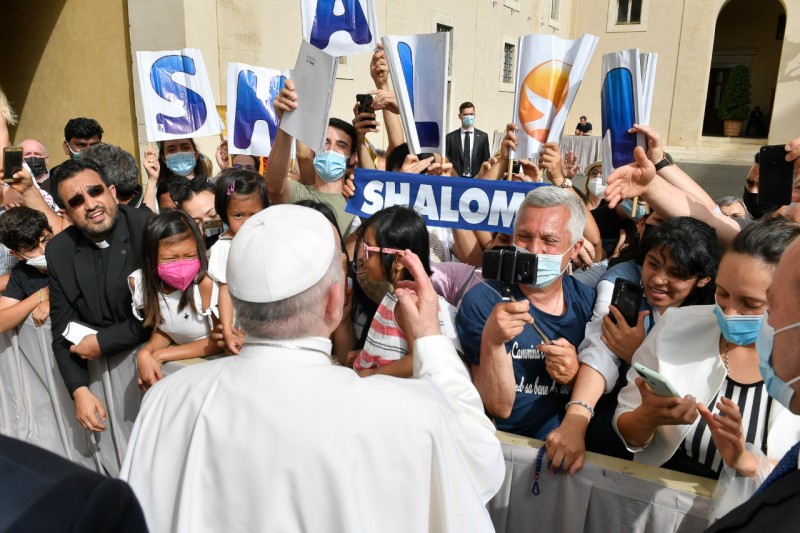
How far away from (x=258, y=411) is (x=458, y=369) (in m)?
0.66

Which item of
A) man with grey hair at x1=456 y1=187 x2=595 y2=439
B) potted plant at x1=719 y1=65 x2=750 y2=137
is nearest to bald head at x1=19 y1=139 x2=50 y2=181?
man with grey hair at x1=456 y1=187 x2=595 y2=439

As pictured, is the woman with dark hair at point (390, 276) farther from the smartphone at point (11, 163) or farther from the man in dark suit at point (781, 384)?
the smartphone at point (11, 163)

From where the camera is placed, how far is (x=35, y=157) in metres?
5.91

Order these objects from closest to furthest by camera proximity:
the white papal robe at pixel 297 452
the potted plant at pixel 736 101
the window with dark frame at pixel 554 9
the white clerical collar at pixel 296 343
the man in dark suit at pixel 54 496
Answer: the man in dark suit at pixel 54 496
the white papal robe at pixel 297 452
the white clerical collar at pixel 296 343
the potted plant at pixel 736 101
the window with dark frame at pixel 554 9

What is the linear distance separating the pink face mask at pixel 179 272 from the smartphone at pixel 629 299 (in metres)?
2.03

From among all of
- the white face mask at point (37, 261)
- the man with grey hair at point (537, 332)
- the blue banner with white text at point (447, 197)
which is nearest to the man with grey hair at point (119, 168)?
the white face mask at point (37, 261)

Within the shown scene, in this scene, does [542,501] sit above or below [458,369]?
below

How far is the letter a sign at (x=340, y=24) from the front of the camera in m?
3.70

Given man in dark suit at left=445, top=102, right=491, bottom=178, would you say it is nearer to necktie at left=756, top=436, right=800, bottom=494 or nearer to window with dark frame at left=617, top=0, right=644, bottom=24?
necktie at left=756, top=436, right=800, bottom=494

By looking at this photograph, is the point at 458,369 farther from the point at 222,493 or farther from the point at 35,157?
the point at 35,157

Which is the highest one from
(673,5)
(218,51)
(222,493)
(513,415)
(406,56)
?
(673,5)

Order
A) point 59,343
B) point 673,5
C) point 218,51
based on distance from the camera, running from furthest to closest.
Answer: point 673,5
point 218,51
point 59,343

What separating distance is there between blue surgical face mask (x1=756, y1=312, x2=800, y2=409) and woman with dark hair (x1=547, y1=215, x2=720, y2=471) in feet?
2.68

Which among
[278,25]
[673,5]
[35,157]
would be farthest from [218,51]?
[673,5]
